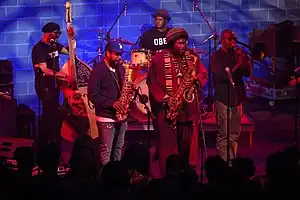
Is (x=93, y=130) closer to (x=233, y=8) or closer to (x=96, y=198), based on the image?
(x=233, y=8)

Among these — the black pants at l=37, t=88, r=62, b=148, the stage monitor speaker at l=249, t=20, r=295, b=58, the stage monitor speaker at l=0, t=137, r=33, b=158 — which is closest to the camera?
the stage monitor speaker at l=0, t=137, r=33, b=158

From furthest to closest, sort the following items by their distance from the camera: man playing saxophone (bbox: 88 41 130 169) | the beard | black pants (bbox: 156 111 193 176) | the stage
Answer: the stage → the beard → man playing saxophone (bbox: 88 41 130 169) → black pants (bbox: 156 111 193 176)

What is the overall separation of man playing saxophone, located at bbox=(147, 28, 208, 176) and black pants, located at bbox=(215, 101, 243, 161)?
0.82m

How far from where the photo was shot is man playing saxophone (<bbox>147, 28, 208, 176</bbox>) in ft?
35.6

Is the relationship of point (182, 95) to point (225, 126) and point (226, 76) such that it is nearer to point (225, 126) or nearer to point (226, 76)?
point (226, 76)

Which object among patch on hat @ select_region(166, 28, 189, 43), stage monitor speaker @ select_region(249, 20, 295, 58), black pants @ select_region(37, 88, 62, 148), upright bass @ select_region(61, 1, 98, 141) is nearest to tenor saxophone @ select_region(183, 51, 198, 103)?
patch on hat @ select_region(166, 28, 189, 43)

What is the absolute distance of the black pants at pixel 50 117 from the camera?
43.2ft

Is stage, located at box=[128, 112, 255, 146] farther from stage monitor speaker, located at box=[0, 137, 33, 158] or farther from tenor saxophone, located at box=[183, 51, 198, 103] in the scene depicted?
tenor saxophone, located at box=[183, 51, 198, 103]

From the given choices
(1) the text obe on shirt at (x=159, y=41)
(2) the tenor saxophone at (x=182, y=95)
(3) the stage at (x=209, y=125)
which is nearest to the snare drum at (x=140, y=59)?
(1) the text obe on shirt at (x=159, y=41)

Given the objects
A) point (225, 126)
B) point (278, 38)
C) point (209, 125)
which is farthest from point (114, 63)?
point (278, 38)

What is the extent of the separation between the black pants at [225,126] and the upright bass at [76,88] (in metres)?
2.43

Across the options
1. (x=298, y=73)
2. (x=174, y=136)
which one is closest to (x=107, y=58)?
(x=174, y=136)

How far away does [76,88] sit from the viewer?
1305cm

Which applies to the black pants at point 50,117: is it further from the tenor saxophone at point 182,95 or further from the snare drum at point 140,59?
the tenor saxophone at point 182,95
